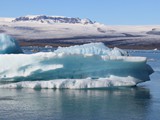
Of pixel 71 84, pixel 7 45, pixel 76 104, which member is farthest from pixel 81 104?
pixel 7 45

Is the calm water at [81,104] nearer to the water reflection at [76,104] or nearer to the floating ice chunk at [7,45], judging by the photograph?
the water reflection at [76,104]

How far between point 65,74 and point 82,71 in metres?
0.49

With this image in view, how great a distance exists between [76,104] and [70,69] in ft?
10.3

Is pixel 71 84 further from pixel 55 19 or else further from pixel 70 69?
pixel 55 19

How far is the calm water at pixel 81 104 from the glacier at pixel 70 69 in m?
0.38

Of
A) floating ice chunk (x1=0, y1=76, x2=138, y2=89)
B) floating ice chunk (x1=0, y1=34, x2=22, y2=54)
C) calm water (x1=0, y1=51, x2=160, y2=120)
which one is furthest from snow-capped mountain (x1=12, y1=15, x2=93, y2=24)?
calm water (x1=0, y1=51, x2=160, y2=120)

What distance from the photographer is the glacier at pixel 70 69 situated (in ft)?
42.4

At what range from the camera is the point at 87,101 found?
10.8 metres

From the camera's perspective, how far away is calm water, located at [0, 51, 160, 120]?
8.97 meters

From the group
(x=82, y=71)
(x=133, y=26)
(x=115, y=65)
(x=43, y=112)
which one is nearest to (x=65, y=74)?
(x=82, y=71)

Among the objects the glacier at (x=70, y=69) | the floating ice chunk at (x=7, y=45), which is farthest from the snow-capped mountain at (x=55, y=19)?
the glacier at (x=70, y=69)

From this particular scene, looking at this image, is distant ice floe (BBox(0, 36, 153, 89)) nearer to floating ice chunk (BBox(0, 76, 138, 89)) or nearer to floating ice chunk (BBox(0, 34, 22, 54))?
floating ice chunk (BBox(0, 76, 138, 89))

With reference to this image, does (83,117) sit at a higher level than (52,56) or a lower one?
lower

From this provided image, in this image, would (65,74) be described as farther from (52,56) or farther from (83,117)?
(83,117)
